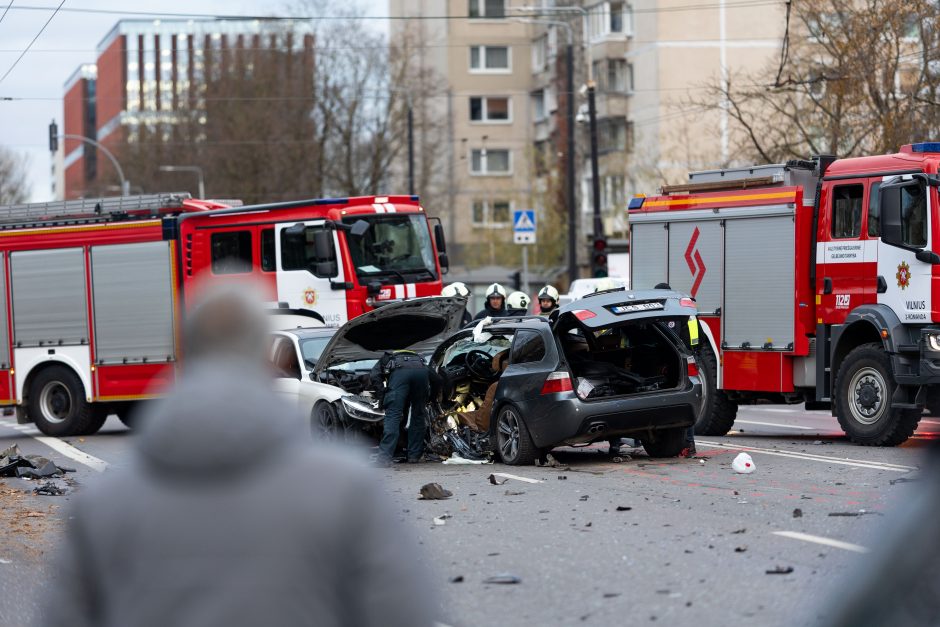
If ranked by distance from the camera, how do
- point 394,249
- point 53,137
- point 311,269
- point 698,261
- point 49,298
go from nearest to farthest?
1. point 698,261
2. point 311,269
3. point 394,249
4. point 49,298
5. point 53,137

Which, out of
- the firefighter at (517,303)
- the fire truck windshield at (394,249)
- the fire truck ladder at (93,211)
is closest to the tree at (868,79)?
the fire truck windshield at (394,249)

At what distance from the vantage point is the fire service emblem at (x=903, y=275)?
49.4 feet

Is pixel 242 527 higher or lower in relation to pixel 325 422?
higher

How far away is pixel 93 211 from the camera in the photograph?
22.4 metres

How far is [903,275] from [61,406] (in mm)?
12292

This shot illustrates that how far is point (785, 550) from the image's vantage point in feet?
29.0

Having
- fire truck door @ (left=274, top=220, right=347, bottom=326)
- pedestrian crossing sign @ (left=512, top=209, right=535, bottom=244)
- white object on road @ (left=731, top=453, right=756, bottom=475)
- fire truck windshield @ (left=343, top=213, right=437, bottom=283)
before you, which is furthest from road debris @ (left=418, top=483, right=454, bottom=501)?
pedestrian crossing sign @ (left=512, top=209, right=535, bottom=244)

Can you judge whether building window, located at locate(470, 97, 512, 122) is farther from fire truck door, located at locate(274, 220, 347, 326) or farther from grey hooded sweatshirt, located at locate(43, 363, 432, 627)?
grey hooded sweatshirt, located at locate(43, 363, 432, 627)

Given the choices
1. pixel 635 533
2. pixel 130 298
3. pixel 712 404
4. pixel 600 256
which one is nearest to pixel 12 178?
pixel 600 256

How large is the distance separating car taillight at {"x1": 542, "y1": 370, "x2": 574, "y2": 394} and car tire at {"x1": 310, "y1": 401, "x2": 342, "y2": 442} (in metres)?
2.64

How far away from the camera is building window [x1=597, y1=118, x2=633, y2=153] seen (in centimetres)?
6200

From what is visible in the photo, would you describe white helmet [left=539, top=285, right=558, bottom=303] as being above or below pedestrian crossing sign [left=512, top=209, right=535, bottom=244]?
below

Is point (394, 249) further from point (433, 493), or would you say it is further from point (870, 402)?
point (433, 493)

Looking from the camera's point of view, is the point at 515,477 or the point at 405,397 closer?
the point at 515,477
